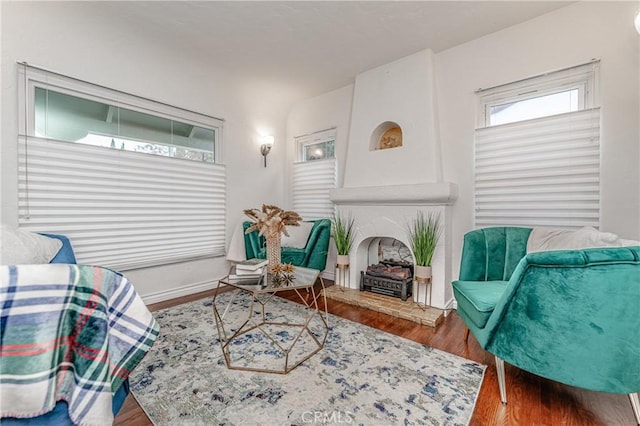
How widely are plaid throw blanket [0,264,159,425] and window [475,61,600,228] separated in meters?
2.92

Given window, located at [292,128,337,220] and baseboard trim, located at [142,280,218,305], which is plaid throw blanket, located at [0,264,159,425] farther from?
window, located at [292,128,337,220]


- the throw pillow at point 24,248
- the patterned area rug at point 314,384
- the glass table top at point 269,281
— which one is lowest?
the patterned area rug at point 314,384

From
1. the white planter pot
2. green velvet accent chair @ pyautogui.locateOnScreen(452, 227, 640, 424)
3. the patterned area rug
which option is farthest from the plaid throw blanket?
the white planter pot

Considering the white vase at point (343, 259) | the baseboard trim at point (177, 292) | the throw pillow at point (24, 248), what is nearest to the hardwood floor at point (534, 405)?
the throw pillow at point (24, 248)

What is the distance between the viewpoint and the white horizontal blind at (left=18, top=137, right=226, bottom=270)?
2234mm

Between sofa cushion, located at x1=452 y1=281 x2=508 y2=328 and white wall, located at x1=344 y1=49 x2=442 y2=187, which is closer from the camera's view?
sofa cushion, located at x1=452 y1=281 x2=508 y2=328

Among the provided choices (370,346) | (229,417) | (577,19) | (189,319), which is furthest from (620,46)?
(189,319)

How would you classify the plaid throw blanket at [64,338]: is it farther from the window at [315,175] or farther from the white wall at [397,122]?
the window at [315,175]

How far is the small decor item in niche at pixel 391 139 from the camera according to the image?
10.4ft

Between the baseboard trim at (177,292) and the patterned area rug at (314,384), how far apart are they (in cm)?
85

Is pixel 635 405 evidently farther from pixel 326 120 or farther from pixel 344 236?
pixel 326 120

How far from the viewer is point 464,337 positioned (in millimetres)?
2125

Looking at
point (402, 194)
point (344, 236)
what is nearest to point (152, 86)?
point (344, 236)

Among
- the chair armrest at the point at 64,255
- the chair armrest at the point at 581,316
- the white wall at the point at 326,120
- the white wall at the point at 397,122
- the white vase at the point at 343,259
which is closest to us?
the chair armrest at the point at 581,316
